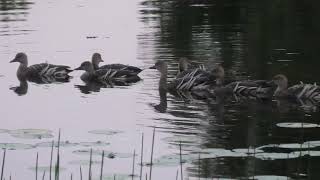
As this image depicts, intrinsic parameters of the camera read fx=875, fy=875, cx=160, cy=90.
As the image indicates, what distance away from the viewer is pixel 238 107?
16.3 metres

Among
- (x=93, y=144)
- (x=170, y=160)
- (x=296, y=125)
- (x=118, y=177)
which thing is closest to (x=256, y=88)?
(x=296, y=125)

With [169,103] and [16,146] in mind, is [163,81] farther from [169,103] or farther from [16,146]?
[16,146]

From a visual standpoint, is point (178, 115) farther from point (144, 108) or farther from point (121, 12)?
point (121, 12)

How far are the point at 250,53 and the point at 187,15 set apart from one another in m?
10.6

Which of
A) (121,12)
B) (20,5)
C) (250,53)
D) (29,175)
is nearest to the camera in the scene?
(29,175)

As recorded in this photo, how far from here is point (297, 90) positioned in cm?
1680

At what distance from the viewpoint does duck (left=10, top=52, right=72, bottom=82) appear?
20.3 metres

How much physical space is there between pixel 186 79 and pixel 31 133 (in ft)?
16.3

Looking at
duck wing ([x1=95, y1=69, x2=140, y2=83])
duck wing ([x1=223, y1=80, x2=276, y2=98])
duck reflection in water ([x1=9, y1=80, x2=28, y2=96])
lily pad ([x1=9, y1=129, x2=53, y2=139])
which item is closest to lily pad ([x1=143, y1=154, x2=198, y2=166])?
lily pad ([x1=9, y1=129, x2=53, y2=139])

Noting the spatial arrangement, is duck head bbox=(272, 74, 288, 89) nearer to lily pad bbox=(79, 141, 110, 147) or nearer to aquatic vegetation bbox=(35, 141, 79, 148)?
lily pad bbox=(79, 141, 110, 147)

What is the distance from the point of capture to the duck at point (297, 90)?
16.6 metres

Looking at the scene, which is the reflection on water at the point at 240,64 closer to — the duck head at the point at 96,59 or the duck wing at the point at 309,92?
the duck wing at the point at 309,92

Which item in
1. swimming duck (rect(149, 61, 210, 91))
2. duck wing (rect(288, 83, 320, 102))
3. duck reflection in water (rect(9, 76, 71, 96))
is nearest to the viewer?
duck wing (rect(288, 83, 320, 102))

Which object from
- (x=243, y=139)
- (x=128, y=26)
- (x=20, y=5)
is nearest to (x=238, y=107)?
(x=243, y=139)
